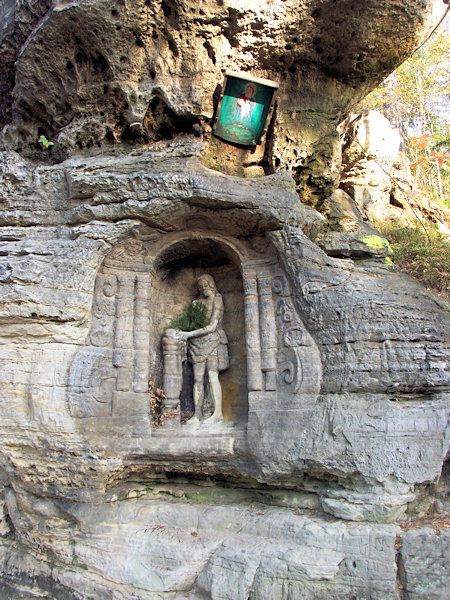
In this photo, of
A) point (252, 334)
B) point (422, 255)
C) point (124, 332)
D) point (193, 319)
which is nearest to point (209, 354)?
point (193, 319)

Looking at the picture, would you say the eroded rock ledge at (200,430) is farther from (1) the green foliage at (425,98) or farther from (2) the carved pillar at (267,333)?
(1) the green foliage at (425,98)

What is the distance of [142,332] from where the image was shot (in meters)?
6.04

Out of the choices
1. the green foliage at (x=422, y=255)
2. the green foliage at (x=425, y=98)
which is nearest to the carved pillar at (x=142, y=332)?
the green foliage at (x=422, y=255)

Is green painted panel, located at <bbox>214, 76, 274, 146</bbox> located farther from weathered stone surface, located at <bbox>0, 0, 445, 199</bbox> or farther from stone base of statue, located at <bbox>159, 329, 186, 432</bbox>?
stone base of statue, located at <bbox>159, 329, 186, 432</bbox>

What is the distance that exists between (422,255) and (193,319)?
4172mm

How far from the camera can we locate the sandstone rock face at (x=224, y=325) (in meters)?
4.83

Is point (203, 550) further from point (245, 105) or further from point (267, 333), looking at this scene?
point (245, 105)

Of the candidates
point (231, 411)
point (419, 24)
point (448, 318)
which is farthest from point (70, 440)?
point (419, 24)

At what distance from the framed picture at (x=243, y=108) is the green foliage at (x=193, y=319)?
258 cm

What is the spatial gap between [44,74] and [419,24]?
5.54 m

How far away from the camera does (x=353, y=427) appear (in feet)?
16.1

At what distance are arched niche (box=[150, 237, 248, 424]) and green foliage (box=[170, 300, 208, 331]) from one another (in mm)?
184

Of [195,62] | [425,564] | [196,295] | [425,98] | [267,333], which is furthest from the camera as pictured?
[425,98]

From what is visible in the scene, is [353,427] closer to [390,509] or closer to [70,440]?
[390,509]
